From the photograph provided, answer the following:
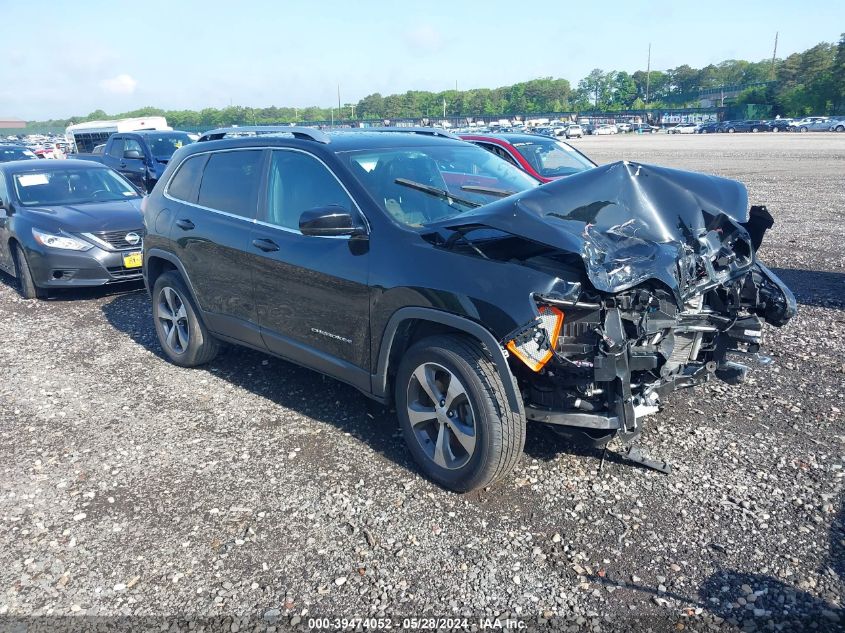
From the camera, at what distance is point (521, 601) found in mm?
2848

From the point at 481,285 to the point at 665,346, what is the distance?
1.08 m

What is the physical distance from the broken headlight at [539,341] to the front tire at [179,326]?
314 cm

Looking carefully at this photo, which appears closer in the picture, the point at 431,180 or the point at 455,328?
the point at 455,328

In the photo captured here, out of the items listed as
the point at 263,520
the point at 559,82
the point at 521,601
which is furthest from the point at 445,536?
the point at 559,82

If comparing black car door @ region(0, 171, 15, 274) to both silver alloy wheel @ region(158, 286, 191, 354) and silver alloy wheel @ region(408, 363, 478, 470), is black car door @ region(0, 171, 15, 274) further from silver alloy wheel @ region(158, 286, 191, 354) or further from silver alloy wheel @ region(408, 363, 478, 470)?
silver alloy wheel @ region(408, 363, 478, 470)

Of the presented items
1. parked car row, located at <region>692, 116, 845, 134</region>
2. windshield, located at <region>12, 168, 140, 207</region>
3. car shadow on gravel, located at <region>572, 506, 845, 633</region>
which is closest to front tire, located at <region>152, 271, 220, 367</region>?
car shadow on gravel, located at <region>572, 506, 845, 633</region>

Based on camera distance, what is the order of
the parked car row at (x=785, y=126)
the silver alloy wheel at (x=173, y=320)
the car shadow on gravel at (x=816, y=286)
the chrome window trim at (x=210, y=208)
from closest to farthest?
the chrome window trim at (x=210, y=208) → the silver alloy wheel at (x=173, y=320) → the car shadow on gravel at (x=816, y=286) → the parked car row at (x=785, y=126)

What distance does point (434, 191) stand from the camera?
4.21 m

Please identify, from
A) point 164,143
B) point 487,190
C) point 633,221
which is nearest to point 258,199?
point 487,190

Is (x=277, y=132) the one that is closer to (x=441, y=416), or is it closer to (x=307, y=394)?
(x=307, y=394)

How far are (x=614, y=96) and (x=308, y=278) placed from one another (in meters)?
155

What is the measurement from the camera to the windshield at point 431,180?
4.02 m

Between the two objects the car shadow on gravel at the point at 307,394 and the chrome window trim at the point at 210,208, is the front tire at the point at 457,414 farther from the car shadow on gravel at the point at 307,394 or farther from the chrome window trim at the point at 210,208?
the chrome window trim at the point at 210,208

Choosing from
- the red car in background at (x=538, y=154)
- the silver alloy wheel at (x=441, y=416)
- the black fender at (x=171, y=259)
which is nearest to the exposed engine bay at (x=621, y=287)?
the silver alloy wheel at (x=441, y=416)
